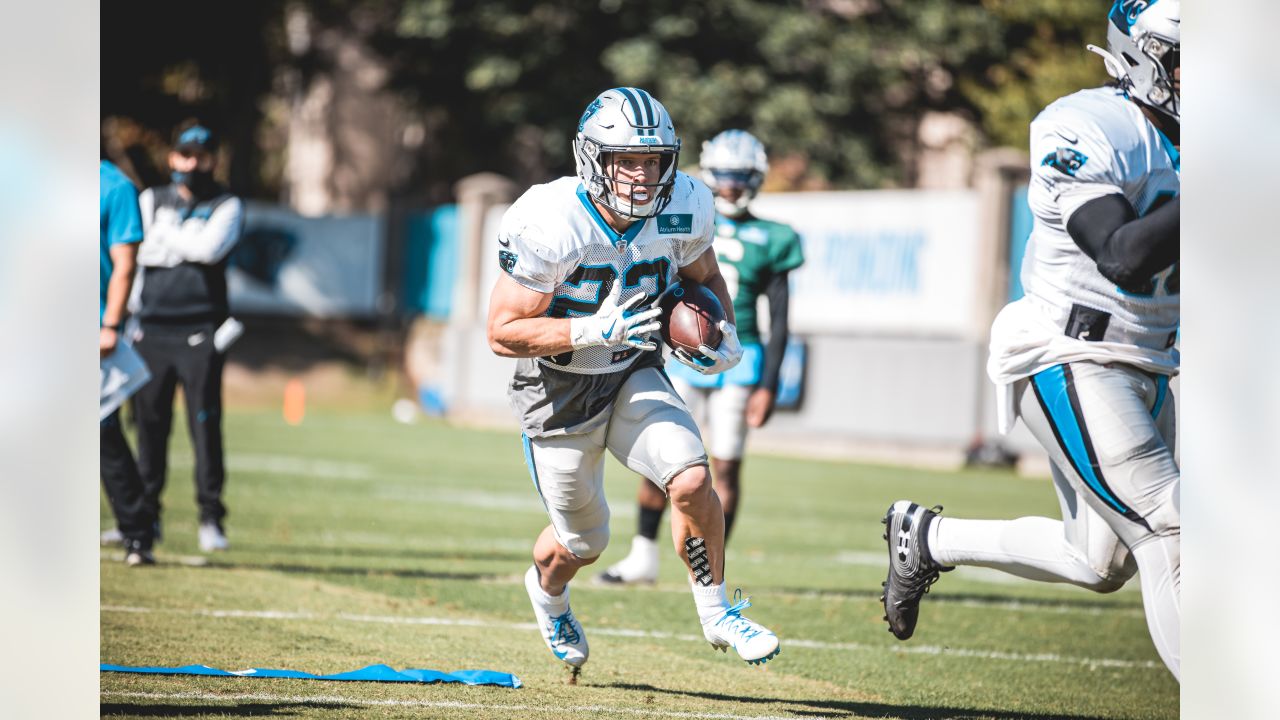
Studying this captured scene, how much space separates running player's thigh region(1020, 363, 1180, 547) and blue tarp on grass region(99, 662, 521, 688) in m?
1.88

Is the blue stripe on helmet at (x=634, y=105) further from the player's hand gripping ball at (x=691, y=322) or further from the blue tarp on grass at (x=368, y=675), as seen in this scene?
the blue tarp on grass at (x=368, y=675)

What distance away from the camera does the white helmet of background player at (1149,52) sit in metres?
4.41

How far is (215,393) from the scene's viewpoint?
8148mm

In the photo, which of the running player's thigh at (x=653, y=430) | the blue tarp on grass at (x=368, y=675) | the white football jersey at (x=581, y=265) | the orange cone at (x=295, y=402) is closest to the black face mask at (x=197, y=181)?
the blue tarp on grass at (x=368, y=675)

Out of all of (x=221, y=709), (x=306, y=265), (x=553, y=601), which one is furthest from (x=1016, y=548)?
(x=306, y=265)

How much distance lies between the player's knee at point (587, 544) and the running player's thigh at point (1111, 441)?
141 cm

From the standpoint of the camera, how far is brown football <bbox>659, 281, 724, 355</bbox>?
16.3 ft

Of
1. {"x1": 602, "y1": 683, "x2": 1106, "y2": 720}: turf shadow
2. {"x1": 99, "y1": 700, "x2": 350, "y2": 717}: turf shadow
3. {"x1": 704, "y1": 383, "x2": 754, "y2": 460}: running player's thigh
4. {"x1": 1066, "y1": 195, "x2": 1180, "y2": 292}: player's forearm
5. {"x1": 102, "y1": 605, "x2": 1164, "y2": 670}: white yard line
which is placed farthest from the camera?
{"x1": 704, "y1": 383, "x2": 754, "y2": 460}: running player's thigh

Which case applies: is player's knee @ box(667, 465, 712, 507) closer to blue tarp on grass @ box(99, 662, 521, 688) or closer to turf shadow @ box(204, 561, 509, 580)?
blue tarp on grass @ box(99, 662, 521, 688)

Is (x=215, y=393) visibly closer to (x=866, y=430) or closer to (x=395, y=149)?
(x=866, y=430)

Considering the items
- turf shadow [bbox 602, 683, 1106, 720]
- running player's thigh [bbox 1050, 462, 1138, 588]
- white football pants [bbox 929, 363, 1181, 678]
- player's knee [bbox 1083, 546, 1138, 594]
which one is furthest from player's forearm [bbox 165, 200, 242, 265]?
player's knee [bbox 1083, 546, 1138, 594]
